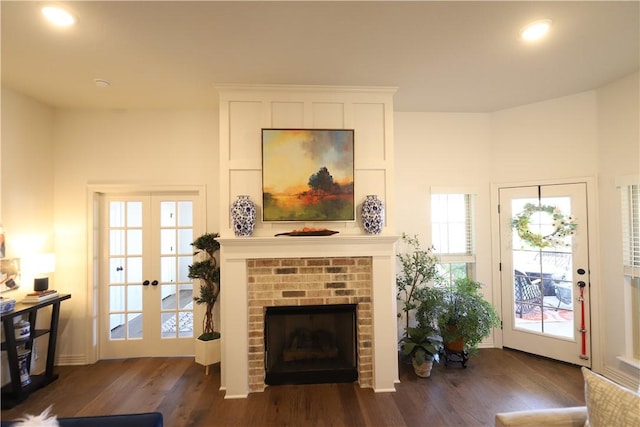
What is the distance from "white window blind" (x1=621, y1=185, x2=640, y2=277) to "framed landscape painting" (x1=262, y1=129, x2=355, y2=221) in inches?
102

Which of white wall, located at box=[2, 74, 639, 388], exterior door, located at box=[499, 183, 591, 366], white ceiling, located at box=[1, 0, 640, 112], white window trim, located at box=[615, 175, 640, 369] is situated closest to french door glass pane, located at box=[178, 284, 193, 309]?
white wall, located at box=[2, 74, 639, 388]

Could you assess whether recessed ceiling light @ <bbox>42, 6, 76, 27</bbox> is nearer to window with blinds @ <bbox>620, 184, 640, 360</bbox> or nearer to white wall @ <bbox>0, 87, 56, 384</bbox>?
white wall @ <bbox>0, 87, 56, 384</bbox>

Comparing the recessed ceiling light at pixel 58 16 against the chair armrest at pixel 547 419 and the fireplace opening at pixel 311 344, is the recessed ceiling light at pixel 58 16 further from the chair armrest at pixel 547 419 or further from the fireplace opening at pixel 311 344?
the chair armrest at pixel 547 419

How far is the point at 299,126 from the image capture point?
8.96ft

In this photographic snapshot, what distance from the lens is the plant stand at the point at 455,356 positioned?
2982 millimetres

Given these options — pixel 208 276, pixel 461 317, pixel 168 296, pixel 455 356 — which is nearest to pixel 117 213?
pixel 168 296

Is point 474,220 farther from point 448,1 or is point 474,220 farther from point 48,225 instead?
point 48,225

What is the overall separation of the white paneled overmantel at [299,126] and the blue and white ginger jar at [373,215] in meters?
0.12

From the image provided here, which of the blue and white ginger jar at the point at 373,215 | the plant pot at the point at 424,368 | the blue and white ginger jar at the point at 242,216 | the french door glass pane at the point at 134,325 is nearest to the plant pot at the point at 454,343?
the plant pot at the point at 424,368

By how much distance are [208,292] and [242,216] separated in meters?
1.04

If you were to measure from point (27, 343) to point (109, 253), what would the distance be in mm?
1036

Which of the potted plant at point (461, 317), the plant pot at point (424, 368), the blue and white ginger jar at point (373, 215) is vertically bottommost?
the plant pot at point (424, 368)

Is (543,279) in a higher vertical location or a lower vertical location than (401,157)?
lower

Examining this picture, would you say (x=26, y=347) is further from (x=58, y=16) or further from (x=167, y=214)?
(x=58, y=16)
